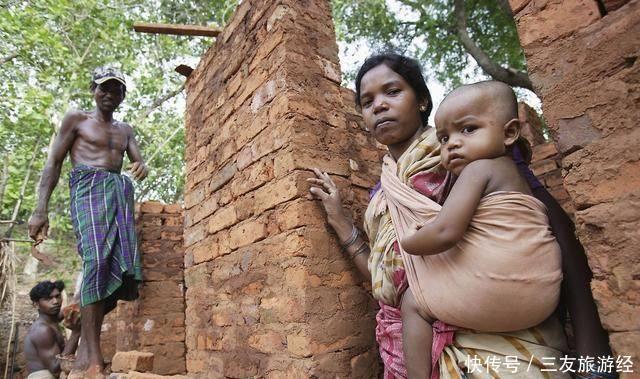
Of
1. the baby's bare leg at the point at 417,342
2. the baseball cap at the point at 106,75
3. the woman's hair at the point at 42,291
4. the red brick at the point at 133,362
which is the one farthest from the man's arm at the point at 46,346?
Answer: the baby's bare leg at the point at 417,342

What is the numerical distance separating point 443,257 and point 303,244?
67 centimetres

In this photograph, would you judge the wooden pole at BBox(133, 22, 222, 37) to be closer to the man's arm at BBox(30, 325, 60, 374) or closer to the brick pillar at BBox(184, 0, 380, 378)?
the brick pillar at BBox(184, 0, 380, 378)

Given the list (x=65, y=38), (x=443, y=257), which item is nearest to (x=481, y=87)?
(x=443, y=257)

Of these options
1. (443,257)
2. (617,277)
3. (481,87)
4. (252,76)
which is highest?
(252,76)

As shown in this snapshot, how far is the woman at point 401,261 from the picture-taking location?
1171 millimetres

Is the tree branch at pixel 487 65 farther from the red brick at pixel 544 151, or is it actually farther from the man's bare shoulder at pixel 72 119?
the man's bare shoulder at pixel 72 119

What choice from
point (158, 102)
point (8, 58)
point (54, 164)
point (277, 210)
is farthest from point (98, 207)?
point (158, 102)

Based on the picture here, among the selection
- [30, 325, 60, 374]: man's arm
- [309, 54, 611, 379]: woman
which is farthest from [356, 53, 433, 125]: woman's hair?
[30, 325, 60, 374]: man's arm

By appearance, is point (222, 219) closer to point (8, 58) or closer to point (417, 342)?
point (417, 342)

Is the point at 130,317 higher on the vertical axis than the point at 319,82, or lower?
lower

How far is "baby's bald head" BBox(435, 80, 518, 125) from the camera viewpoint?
126 centimetres

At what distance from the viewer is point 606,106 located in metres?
1.03

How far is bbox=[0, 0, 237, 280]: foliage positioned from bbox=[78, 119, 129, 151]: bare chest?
5.67 meters

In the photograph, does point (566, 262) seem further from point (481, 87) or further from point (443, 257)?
point (481, 87)
